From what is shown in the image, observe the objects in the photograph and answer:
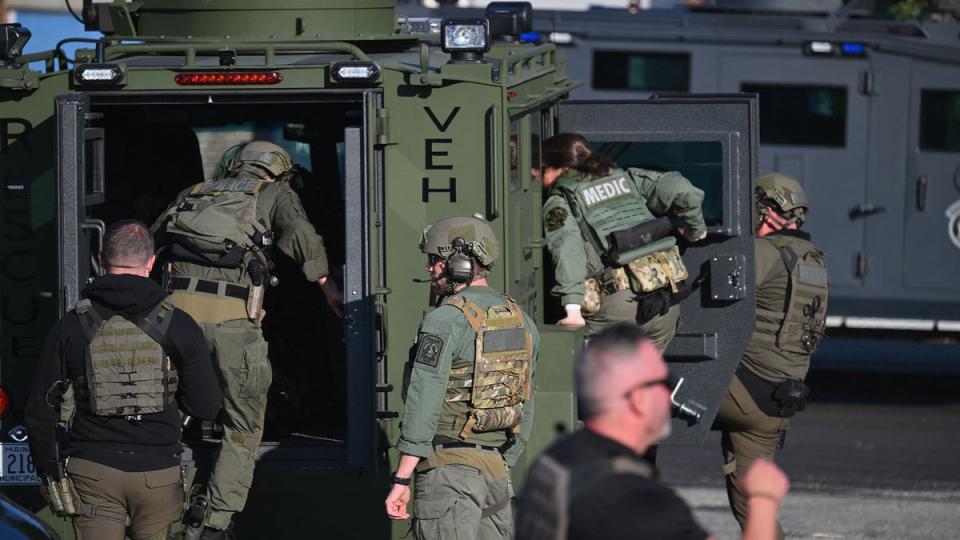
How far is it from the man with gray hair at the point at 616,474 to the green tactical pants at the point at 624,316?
4049 mm

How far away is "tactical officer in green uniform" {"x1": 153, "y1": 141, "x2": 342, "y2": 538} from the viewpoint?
675cm

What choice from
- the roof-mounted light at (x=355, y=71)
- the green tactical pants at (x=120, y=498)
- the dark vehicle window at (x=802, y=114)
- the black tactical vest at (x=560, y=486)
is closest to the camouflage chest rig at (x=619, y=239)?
the roof-mounted light at (x=355, y=71)

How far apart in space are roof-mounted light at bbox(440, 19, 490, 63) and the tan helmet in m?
1.11

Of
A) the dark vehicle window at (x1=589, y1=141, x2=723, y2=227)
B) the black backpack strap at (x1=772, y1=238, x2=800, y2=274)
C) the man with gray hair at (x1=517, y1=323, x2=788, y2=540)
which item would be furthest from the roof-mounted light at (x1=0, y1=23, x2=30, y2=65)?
the man with gray hair at (x1=517, y1=323, x2=788, y2=540)

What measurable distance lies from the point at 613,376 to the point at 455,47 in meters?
3.34

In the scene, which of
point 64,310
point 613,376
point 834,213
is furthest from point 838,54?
point 613,376

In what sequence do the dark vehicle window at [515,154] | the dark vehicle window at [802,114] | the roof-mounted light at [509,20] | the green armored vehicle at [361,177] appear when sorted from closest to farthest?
the green armored vehicle at [361,177] < the dark vehicle window at [515,154] < the roof-mounted light at [509,20] < the dark vehicle window at [802,114]

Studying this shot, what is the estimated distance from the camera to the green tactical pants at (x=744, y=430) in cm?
771

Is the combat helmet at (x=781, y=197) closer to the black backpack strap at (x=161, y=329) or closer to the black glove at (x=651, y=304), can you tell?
the black glove at (x=651, y=304)

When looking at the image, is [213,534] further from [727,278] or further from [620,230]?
[727,278]

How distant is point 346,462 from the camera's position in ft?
22.1

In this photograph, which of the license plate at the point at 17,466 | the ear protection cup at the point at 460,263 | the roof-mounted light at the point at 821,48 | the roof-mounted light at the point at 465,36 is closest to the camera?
the ear protection cup at the point at 460,263

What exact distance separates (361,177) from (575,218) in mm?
1562

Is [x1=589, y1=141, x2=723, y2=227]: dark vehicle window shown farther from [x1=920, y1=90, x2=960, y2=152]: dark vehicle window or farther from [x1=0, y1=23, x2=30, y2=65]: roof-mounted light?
[x1=920, y1=90, x2=960, y2=152]: dark vehicle window
